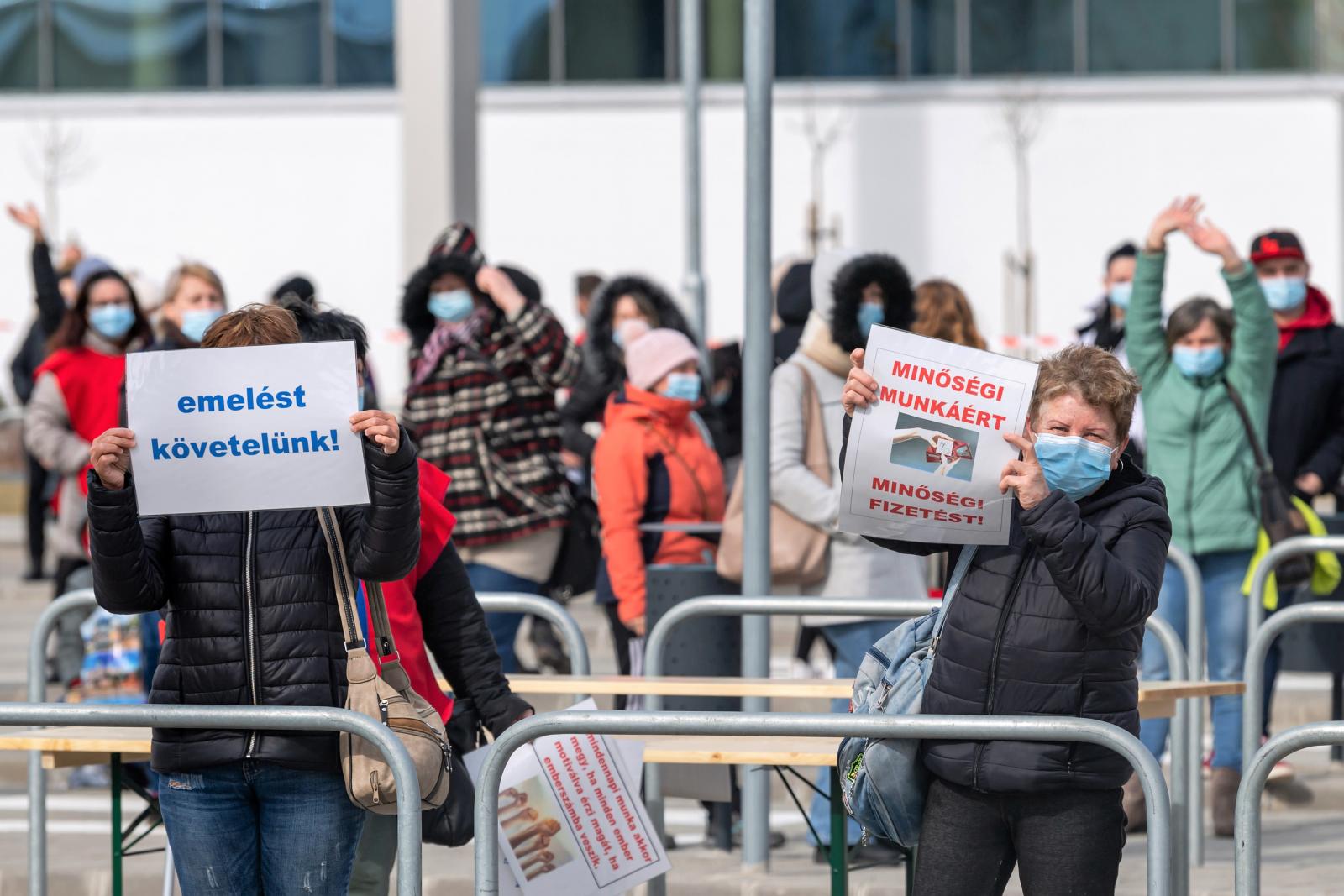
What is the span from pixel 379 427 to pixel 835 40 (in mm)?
26810

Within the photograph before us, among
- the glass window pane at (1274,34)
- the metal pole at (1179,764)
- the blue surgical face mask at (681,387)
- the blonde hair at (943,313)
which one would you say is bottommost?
the metal pole at (1179,764)

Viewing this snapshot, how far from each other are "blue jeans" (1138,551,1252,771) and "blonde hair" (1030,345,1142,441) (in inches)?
137

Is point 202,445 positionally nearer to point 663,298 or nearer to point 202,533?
point 202,533

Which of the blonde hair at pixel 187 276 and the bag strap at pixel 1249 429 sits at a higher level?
the blonde hair at pixel 187 276

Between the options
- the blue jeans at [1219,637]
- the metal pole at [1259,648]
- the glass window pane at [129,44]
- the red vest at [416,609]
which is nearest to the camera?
the red vest at [416,609]

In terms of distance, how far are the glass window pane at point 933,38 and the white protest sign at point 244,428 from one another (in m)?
26.7

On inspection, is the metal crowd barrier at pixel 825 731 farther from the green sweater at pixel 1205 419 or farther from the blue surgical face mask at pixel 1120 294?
the blue surgical face mask at pixel 1120 294

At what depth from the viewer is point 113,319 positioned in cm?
912

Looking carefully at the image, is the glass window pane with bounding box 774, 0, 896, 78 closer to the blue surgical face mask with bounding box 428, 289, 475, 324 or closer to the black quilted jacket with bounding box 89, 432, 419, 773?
the blue surgical face mask with bounding box 428, 289, 475, 324

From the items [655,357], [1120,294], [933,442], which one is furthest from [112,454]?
[1120,294]

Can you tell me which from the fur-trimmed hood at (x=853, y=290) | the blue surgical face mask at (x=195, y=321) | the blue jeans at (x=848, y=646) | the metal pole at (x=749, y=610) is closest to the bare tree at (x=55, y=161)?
the blue surgical face mask at (x=195, y=321)

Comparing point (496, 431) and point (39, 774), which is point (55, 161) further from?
point (39, 774)

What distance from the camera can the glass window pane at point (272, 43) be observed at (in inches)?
1233

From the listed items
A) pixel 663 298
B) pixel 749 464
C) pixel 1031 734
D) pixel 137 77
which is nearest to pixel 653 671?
pixel 749 464
